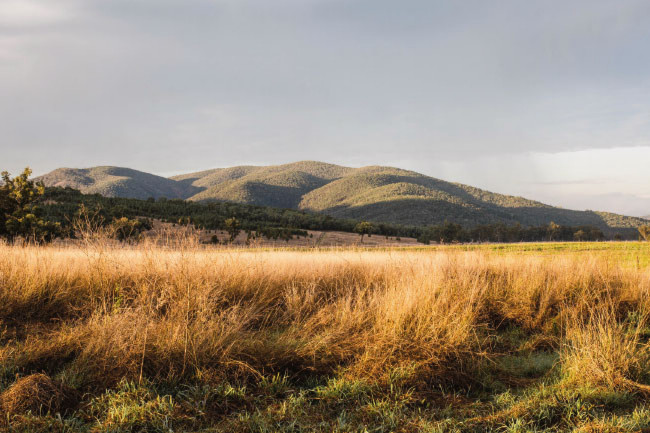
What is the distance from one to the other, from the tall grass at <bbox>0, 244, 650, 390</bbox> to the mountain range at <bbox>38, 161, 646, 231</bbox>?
260 ft

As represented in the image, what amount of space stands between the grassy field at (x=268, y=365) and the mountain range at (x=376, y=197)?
3196 inches

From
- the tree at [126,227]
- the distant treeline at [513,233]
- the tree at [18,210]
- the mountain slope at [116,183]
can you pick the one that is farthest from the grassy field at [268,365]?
the mountain slope at [116,183]

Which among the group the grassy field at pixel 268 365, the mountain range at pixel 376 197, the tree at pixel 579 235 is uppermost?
the mountain range at pixel 376 197

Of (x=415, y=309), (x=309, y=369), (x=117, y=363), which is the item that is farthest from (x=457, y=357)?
(x=117, y=363)

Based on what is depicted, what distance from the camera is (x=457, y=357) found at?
4.40 meters

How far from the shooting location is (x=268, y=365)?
415 cm

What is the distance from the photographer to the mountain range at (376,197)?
9400cm

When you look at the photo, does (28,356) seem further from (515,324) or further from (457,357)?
(515,324)

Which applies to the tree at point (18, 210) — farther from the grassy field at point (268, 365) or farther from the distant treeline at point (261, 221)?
the distant treeline at point (261, 221)

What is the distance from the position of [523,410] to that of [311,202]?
119703 millimetres

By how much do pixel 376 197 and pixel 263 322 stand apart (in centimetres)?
10607

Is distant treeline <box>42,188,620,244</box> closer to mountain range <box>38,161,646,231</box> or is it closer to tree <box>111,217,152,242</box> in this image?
tree <box>111,217,152,242</box>

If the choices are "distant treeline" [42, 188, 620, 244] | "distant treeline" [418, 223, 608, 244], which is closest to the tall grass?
"distant treeline" [42, 188, 620, 244]

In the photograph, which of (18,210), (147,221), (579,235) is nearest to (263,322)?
(18,210)
